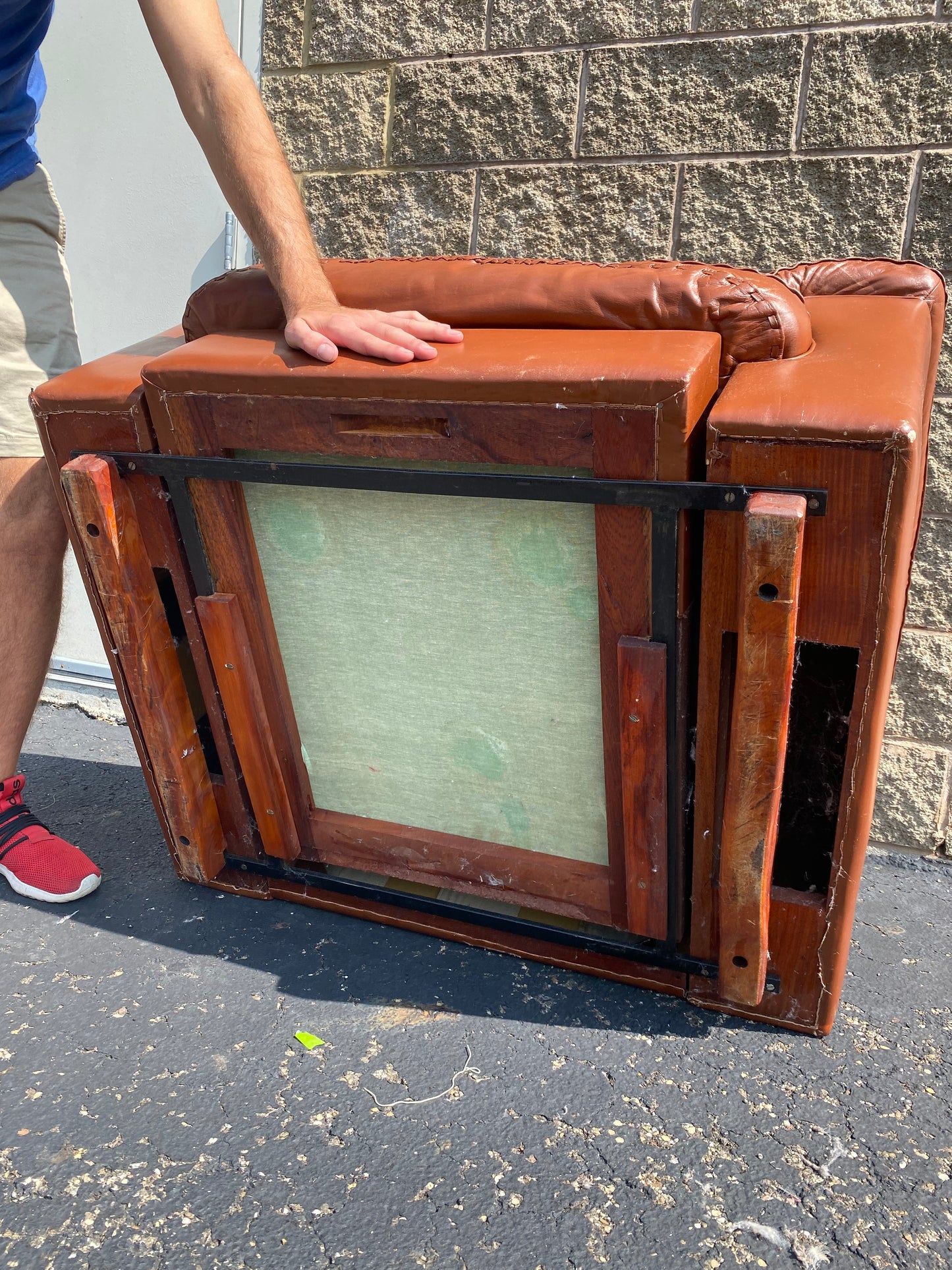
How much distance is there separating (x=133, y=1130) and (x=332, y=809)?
0.68m

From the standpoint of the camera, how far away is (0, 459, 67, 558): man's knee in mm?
2023

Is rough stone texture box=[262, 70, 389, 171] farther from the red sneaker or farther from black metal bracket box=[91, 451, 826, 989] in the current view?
the red sneaker

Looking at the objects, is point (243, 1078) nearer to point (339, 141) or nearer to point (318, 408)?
point (318, 408)

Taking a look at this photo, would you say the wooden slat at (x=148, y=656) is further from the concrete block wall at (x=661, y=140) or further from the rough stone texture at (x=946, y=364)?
the rough stone texture at (x=946, y=364)

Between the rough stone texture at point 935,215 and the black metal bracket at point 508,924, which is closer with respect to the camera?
the black metal bracket at point 508,924

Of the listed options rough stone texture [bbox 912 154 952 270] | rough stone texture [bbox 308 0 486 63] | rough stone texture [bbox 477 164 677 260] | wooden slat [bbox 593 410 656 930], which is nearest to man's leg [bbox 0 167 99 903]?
rough stone texture [bbox 308 0 486 63]

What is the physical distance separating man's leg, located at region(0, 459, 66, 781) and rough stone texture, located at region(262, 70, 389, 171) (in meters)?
1.12

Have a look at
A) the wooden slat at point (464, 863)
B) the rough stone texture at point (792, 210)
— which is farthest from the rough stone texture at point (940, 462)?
the wooden slat at point (464, 863)

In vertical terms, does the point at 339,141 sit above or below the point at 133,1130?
above

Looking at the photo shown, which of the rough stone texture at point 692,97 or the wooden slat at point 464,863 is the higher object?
the rough stone texture at point 692,97

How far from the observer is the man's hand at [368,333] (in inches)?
55.2

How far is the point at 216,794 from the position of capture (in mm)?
1939

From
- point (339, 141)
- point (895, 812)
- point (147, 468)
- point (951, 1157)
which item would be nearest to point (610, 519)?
point (147, 468)

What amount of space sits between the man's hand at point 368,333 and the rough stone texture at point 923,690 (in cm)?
139
